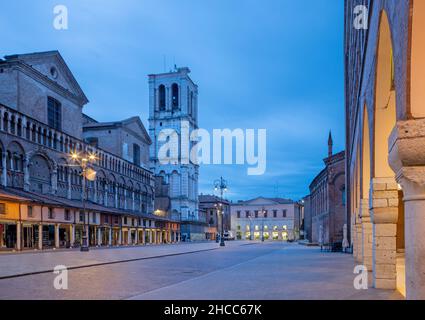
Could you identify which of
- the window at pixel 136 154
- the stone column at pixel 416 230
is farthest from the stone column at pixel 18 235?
the window at pixel 136 154

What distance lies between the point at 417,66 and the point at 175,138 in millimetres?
97458

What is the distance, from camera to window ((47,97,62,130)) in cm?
5272

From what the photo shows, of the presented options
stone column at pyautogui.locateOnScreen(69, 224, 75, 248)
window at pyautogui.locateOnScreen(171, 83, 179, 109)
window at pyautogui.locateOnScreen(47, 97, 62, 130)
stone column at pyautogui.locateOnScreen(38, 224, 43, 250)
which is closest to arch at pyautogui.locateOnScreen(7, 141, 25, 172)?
stone column at pyautogui.locateOnScreen(38, 224, 43, 250)

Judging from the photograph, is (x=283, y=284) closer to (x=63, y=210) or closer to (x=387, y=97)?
(x=387, y=97)

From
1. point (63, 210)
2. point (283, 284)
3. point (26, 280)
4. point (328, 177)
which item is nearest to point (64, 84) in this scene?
point (63, 210)

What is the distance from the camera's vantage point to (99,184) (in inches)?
2340

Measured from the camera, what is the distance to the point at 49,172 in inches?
1842

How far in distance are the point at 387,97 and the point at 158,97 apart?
95855mm

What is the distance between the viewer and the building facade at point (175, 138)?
99.6m

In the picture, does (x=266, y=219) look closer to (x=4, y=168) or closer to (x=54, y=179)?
(x=54, y=179)

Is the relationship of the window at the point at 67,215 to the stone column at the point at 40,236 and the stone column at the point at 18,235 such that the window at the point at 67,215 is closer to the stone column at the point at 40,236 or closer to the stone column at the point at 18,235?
the stone column at the point at 40,236

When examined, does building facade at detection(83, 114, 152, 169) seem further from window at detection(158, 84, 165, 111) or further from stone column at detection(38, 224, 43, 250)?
stone column at detection(38, 224, 43, 250)

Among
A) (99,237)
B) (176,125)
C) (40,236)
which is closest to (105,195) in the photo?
(99,237)

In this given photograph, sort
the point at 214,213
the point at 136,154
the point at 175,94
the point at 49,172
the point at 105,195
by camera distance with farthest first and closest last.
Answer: the point at 214,213 < the point at 175,94 < the point at 136,154 < the point at 105,195 < the point at 49,172
